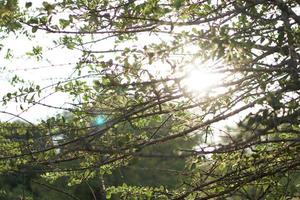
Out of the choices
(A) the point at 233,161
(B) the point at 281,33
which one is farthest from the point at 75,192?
(B) the point at 281,33

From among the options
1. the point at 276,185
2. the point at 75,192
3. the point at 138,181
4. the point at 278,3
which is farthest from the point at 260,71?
the point at 138,181

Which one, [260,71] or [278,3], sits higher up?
[278,3]

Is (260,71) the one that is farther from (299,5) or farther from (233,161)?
(233,161)

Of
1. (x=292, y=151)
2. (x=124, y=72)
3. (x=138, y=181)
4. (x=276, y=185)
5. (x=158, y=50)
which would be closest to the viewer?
(x=158, y=50)

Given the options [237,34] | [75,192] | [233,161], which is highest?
[75,192]

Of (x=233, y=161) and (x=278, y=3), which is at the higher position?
(x=278, y=3)

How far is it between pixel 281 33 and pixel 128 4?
52.5 inches

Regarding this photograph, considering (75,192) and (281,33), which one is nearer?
(281,33)

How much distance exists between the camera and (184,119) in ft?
14.1

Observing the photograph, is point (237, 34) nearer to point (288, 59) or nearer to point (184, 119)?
point (288, 59)

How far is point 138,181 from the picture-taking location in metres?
25.0

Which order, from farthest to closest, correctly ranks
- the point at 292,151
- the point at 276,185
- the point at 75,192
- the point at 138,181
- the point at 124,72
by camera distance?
the point at 138,181, the point at 75,192, the point at 276,185, the point at 292,151, the point at 124,72

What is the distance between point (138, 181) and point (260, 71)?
2198 cm

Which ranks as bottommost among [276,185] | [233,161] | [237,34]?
[276,185]
